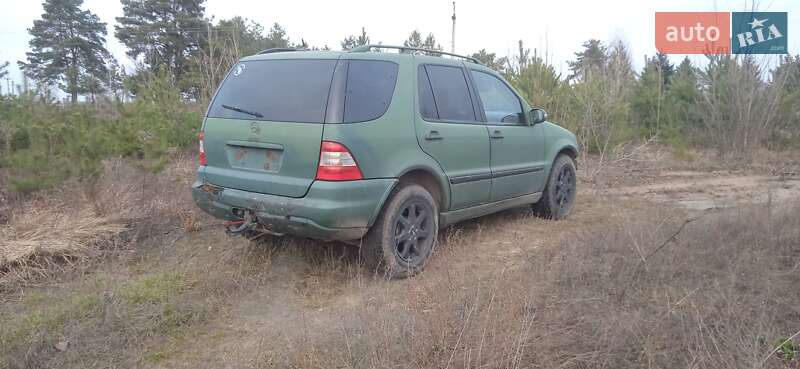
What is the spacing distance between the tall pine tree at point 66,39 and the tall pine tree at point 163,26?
73.5 inches

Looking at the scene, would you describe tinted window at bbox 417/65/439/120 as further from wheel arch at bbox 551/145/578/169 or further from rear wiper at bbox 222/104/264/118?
wheel arch at bbox 551/145/578/169

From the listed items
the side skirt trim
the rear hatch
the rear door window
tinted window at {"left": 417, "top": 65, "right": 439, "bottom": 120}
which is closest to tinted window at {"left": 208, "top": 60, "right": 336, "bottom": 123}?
the rear hatch

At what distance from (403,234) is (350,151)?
0.85 m

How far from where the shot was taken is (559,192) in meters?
6.48

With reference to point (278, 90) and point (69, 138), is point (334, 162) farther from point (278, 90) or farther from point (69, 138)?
point (69, 138)

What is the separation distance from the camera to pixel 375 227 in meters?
4.16

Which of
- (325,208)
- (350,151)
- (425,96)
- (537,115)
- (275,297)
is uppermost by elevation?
(425,96)

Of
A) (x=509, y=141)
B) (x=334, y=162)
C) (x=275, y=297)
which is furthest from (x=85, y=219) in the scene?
(x=509, y=141)

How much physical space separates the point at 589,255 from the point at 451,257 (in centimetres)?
112

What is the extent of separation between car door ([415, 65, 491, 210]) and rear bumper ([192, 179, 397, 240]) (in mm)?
617

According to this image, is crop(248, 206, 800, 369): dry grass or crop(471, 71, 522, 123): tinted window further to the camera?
crop(471, 71, 522, 123): tinted window

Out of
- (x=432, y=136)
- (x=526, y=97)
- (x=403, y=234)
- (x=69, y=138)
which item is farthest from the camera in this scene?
(x=526, y=97)

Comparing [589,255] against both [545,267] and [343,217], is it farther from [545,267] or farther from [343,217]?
[343,217]

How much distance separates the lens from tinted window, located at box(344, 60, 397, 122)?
3.99 metres
